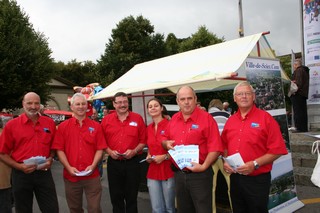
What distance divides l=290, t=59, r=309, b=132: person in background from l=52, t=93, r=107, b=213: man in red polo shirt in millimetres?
5665

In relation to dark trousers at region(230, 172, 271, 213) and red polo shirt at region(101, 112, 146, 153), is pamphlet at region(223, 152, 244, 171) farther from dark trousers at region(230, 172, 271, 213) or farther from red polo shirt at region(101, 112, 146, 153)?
red polo shirt at region(101, 112, 146, 153)

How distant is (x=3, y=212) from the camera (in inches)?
145

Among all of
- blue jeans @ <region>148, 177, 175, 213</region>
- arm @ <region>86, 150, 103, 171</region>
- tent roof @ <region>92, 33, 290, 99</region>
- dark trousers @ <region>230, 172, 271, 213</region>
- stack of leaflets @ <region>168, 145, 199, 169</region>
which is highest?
tent roof @ <region>92, 33, 290, 99</region>

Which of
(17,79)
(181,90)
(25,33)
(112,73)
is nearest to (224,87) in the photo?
(181,90)

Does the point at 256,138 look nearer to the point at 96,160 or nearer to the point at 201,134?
the point at 201,134

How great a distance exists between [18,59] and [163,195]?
43.9ft

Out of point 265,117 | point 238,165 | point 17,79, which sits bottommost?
point 238,165

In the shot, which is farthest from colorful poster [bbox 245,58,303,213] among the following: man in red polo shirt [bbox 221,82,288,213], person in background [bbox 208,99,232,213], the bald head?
the bald head

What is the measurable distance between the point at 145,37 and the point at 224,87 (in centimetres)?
1728

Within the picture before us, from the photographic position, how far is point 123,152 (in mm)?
3875

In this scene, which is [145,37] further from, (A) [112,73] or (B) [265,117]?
(B) [265,117]

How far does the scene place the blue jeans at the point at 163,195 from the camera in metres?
3.76

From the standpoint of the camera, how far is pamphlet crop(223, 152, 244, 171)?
2947 mm

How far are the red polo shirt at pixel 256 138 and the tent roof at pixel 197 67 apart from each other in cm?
94
